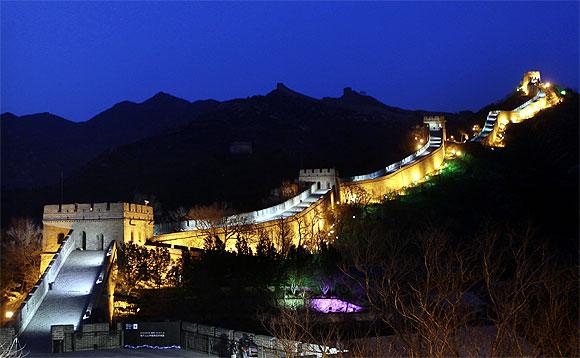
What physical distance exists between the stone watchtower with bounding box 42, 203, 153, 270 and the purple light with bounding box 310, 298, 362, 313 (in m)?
10.0

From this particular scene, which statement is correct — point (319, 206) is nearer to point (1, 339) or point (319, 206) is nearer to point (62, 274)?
point (62, 274)

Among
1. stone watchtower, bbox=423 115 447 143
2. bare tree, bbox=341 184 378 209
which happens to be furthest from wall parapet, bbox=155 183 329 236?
stone watchtower, bbox=423 115 447 143

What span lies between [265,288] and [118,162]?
93.1 meters

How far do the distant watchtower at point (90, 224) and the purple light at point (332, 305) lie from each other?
1001 cm

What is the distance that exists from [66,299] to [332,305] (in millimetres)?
11679

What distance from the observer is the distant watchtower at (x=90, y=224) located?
1610 inches

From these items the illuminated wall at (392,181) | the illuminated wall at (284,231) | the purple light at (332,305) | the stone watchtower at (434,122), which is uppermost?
the stone watchtower at (434,122)

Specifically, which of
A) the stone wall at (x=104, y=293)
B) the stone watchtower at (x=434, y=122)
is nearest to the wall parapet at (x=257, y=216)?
the stone wall at (x=104, y=293)

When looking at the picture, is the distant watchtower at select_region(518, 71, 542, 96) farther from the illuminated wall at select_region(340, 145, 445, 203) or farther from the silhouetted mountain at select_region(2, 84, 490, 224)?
the illuminated wall at select_region(340, 145, 445, 203)

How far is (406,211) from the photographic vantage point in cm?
6375

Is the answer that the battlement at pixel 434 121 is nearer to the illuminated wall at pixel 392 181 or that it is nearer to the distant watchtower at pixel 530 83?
the illuminated wall at pixel 392 181

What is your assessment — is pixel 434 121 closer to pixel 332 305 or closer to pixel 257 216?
pixel 257 216

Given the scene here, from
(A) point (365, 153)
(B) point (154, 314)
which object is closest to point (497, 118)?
(A) point (365, 153)

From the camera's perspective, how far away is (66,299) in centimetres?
3322
